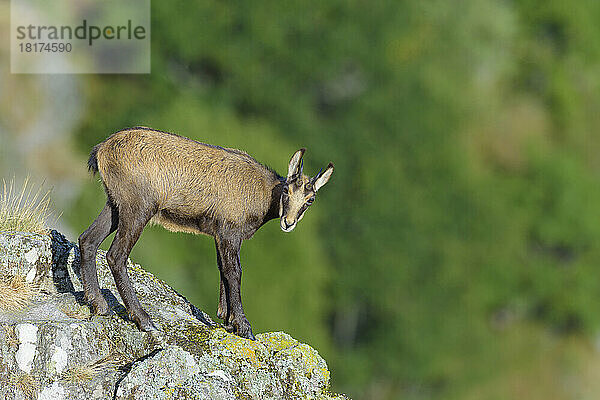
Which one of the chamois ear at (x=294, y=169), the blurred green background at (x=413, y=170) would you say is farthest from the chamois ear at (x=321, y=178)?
the blurred green background at (x=413, y=170)

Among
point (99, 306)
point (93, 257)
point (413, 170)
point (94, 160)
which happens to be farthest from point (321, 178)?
point (413, 170)

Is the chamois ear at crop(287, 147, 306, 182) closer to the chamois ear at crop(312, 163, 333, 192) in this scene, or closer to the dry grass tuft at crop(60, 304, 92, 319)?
the chamois ear at crop(312, 163, 333, 192)

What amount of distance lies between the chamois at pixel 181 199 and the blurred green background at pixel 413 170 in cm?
4349

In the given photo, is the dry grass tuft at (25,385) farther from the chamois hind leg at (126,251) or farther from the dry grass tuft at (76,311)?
the chamois hind leg at (126,251)

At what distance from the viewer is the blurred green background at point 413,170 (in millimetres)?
67562

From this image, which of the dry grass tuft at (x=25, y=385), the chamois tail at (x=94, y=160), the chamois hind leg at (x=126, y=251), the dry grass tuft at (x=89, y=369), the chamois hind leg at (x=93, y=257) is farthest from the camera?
the chamois tail at (x=94, y=160)

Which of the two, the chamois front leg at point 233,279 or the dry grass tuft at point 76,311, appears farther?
the chamois front leg at point 233,279

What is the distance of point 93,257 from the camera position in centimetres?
1187

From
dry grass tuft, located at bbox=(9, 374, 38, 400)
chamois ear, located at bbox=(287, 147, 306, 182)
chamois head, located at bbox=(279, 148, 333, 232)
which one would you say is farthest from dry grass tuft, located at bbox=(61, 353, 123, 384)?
chamois ear, located at bbox=(287, 147, 306, 182)

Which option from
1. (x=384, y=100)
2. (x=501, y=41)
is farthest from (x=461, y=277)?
(x=501, y=41)

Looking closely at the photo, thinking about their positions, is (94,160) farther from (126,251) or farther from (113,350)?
(113,350)

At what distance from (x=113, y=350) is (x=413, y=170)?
61.6m

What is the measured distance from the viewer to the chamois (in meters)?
11.5

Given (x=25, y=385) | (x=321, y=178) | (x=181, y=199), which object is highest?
(x=321, y=178)
